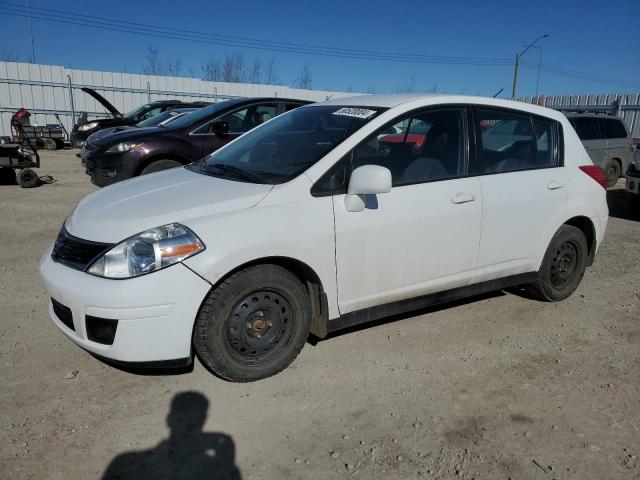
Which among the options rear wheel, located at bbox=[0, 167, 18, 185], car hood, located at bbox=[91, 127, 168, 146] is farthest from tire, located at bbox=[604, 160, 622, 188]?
rear wheel, located at bbox=[0, 167, 18, 185]

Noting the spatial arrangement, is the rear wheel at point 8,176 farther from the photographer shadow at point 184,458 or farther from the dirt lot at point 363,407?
the photographer shadow at point 184,458

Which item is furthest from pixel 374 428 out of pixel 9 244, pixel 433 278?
pixel 9 244

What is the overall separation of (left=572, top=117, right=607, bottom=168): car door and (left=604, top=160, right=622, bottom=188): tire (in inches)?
13.7

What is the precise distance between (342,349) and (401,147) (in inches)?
60.2

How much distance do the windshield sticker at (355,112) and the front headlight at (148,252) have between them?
149cm

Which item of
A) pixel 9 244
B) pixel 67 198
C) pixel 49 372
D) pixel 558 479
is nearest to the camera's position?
pixel 558 479

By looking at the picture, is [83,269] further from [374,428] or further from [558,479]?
[558,479]

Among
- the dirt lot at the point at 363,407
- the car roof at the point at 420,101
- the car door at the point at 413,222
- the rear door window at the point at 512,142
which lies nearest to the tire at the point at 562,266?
the dirt lot at the point at 363,407

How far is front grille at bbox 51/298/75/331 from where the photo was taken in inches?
110

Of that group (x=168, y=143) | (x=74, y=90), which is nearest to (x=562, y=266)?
(x=168, y=143)

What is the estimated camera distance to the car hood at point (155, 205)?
109 inches

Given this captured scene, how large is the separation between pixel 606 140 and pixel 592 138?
48 cm

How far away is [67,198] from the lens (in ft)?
29.2

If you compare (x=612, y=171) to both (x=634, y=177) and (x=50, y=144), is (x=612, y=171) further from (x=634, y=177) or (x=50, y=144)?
(x=50, y=144)
